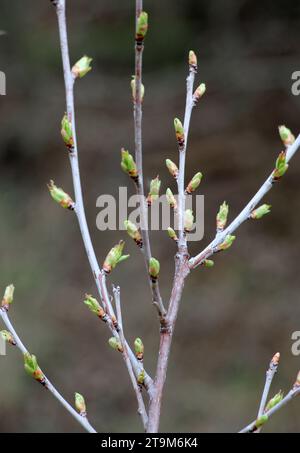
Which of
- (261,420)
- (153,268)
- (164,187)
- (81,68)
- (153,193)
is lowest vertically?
(261,420)

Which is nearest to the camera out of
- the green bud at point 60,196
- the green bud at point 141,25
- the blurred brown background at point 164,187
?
the green bud at point 141,25

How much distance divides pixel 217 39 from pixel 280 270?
1060 millimetres

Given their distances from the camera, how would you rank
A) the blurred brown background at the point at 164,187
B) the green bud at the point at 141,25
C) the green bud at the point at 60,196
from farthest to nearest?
the blurred brown background at the point at 164,187
the green bud at the point at 60,196
the green bud at the point at 141,25

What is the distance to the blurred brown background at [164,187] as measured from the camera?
2.64 meters

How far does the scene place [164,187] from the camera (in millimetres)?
2703

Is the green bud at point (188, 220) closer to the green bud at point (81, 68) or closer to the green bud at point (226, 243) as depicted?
the green bud at point (226, 243)

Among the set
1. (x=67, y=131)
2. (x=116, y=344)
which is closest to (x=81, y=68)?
(x=67, y=131)

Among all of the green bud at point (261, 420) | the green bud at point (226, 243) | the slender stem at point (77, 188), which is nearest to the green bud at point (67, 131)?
the slender stem at point (77, 188)

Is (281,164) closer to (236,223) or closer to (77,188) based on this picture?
(236,223)

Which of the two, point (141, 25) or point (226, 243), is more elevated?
point (141, 25)

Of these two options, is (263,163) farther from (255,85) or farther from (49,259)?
(49,259)

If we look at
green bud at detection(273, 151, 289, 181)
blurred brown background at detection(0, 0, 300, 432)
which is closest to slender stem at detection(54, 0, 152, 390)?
green bud at detection(273, 151, 289, 181)

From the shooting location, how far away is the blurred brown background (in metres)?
2.64

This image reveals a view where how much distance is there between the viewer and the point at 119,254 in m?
0.79
